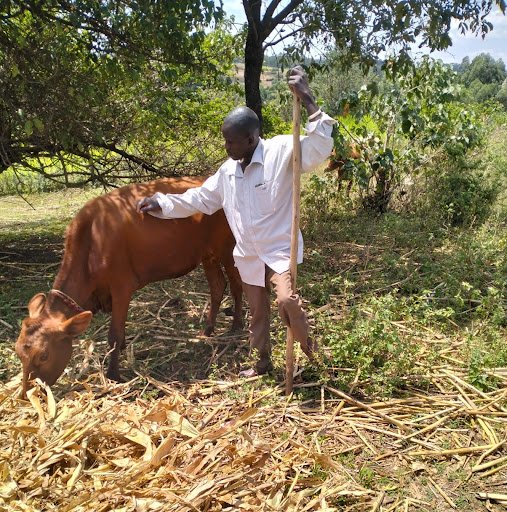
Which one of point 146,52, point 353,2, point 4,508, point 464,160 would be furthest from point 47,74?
point 464,160

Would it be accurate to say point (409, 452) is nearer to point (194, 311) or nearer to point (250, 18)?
point (194, 311)

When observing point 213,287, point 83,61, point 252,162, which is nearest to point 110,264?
point 213,287

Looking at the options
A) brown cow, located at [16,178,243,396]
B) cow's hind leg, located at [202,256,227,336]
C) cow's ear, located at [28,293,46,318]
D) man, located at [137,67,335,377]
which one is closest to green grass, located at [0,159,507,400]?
cow's hind leg, located at [202,256,227,336]

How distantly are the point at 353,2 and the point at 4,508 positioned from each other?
232 inches

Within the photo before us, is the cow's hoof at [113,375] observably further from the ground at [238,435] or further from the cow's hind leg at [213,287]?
the cow's hind leg at [213,287]

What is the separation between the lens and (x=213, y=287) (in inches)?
213

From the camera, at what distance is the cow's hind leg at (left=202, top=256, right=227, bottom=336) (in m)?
5.31

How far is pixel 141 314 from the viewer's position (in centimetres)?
581

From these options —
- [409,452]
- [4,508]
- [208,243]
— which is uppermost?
[208,243]

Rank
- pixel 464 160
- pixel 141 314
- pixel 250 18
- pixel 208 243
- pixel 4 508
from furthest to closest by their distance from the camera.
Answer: pixel 464 160 < pixel 250 18 < pixel 141 314 < pixel 208 243 < pixel 4 508

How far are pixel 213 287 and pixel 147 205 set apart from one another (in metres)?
1.21

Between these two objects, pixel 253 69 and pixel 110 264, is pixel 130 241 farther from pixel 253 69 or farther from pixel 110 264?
pixel 253 69

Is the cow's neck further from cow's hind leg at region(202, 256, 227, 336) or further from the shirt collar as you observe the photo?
the shirt collar

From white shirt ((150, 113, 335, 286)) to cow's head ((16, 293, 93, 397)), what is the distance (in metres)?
1.25
